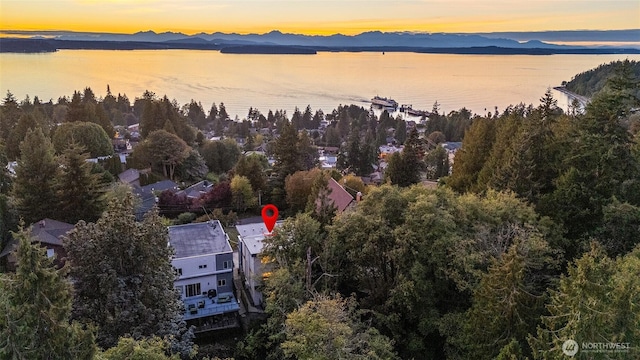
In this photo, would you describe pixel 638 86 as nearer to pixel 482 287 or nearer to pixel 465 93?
pixel 482 287

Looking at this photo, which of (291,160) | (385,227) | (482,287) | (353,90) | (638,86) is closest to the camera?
(482,287)

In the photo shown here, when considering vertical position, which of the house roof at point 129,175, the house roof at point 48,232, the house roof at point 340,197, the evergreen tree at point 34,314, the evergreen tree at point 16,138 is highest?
the evergreen tree at point 34,314

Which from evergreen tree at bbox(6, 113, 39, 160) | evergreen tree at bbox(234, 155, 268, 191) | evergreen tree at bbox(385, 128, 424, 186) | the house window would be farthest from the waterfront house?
evergreen tree at bbox(6, 113, 39, 160)

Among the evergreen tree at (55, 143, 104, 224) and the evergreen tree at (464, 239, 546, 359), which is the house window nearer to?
the evergreen tree at (55, 143, 104, 224)

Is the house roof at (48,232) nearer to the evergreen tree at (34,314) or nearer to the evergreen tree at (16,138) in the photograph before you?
the evergreen tree at (34,314)

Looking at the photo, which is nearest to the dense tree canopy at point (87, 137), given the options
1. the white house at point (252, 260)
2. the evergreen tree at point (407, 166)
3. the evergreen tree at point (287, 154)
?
the evergreen tree at point (287, 154)

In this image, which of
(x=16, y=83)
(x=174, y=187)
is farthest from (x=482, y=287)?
(x=16, y=83)

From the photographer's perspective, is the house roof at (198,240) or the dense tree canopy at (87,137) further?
the dense tree canopy at (87,137)

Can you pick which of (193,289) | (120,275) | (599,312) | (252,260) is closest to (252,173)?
(252,260)
